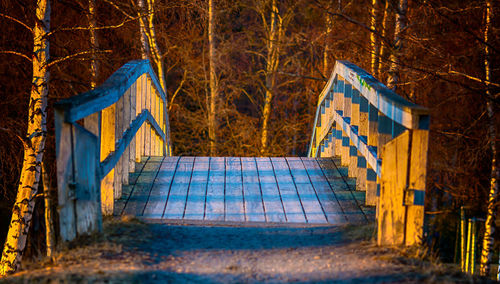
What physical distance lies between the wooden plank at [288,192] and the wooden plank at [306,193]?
48 mm

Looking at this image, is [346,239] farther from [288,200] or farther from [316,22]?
[316,22]

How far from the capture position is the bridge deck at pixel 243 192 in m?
5.40

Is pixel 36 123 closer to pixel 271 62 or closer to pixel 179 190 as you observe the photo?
pixel 179 190

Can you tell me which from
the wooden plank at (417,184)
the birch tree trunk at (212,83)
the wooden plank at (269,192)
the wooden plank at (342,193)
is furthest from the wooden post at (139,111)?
the birch tree trunk at (212,83)

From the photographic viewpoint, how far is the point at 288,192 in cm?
621

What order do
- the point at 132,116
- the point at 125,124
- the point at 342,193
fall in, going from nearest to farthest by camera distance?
the point at 125,124 < the point at 342,193 < the point at 132,116

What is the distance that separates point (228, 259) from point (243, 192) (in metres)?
2.02

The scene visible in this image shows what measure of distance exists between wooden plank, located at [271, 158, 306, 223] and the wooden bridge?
1 cm

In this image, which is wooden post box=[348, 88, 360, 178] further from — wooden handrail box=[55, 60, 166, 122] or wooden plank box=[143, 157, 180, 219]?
wooden handrail box=[55, 60, 166, 122]

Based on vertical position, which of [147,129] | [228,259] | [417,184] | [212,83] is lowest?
[228,259]

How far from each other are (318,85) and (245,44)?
3.16 m

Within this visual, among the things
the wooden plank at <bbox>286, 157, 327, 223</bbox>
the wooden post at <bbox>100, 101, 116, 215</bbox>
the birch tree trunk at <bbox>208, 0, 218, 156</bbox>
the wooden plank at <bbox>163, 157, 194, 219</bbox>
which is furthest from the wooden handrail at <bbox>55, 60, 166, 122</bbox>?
the birch tree trunk at <bbox>208, 0, 218, 156</bbox>

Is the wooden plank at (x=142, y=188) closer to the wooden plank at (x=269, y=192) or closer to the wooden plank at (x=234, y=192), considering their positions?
the wooden plank at (x=234, y=192)

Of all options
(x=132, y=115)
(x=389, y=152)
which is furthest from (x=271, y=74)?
(x=389, y=152)
